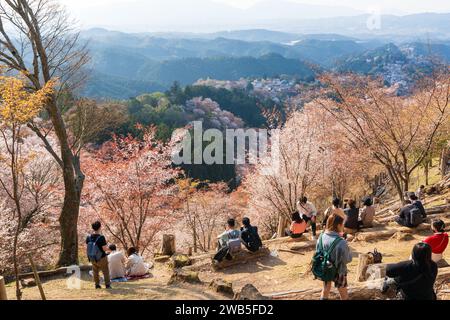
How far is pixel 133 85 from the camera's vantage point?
134m

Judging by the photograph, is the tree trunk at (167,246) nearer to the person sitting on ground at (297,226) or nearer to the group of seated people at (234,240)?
the group of seated people at (234,240)

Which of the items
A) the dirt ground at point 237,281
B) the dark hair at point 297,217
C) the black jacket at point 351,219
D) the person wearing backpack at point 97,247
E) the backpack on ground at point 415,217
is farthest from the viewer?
the black jacket at point 351,219

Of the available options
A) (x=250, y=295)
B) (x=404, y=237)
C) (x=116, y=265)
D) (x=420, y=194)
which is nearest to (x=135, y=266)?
(x=116, y=265)

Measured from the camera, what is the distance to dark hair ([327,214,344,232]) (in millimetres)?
4742

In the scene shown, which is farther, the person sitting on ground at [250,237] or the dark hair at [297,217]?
the dark hair at [297,217]

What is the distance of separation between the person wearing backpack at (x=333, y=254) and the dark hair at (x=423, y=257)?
80cm

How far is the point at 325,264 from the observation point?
4.88 meters

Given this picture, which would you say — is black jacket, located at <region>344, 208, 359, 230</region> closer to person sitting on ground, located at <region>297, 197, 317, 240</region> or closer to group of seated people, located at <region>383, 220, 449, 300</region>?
person sitting on ground, located at <region>297, 197, 317, 240</region>

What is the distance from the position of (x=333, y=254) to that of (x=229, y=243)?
11.4ft

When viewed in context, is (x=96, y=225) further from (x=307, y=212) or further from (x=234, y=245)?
(x=307, y=212)

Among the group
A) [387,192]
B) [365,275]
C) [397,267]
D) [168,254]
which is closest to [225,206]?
[387,192]

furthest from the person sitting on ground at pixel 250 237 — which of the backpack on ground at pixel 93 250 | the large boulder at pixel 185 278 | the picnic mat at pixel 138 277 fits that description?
the backpack on ground at pixel 93 250

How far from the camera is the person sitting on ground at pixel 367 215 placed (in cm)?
942
